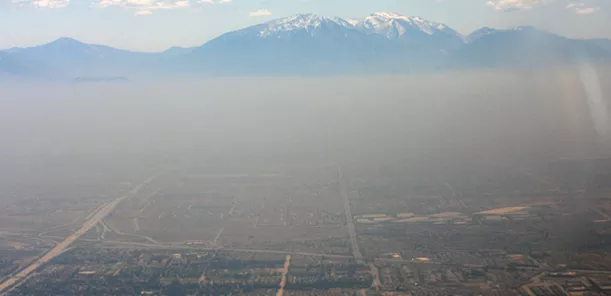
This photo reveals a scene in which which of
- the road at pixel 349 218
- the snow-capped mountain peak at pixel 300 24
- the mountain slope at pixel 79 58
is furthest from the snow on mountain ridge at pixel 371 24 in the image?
the road at pixel 349 218

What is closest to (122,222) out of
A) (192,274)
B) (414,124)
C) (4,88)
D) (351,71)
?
(192,274)

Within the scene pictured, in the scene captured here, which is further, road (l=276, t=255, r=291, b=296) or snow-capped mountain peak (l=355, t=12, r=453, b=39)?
snow-capped mountain peak (l=355, t=12, r=453, b=39)

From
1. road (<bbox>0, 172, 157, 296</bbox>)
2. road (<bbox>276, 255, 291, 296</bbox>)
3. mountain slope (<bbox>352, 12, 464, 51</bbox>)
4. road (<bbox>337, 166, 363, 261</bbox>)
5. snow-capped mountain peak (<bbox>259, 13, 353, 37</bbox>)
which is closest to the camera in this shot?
Result: road (<bbox>276, 255, 291, 296</bbox>)

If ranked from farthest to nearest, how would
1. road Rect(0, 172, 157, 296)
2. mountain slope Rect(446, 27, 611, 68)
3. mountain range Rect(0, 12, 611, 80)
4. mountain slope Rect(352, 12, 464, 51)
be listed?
mountain slope Rect(352, 12, 464, 51), mountain range Rect(0, 12, 611, 80), mountain slope Rect(446, 27, 611, 68), road Rect(0, 172, 157, 296)

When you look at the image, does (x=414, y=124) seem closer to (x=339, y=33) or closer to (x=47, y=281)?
(x=47, y=281)

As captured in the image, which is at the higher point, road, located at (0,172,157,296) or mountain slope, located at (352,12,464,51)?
mountain slope, located at (352,12,464,51)

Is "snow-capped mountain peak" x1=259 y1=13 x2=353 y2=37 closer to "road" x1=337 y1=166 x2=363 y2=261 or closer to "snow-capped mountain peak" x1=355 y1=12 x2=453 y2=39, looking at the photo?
"snow-capped mountain peak" x1=355 y1=12 x2=453 y2=39

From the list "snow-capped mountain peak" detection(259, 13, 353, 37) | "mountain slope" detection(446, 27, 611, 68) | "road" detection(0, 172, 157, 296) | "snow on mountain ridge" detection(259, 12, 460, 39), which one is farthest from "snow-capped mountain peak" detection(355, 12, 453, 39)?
"road" detection(0, 172, 157, 296)

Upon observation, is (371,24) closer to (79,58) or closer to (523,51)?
(523,51)
